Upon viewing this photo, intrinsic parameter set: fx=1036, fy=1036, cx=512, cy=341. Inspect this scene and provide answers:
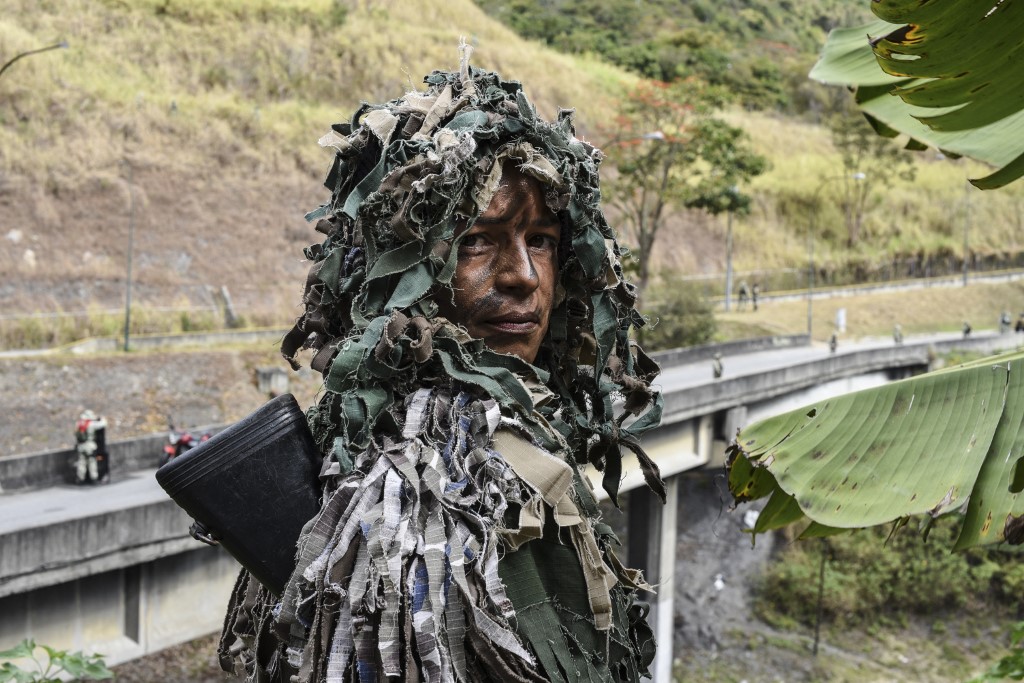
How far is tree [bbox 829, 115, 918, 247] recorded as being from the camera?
158ft

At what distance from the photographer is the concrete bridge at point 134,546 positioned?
28.0ft

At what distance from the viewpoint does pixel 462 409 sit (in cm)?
308

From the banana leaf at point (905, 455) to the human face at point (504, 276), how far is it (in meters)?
0.84

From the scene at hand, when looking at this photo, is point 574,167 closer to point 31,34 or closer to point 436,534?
point 436,534

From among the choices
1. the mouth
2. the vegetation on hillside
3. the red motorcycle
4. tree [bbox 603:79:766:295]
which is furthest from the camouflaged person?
the vegetation on hillside

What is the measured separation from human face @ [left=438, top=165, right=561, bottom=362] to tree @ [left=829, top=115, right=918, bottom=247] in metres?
45.7

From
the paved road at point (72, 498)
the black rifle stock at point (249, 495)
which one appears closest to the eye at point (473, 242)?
the black rifle stock at point (249, 495)

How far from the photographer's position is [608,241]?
3689 mm

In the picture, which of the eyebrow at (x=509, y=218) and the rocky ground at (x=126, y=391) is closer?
the eyebrow at (x=509, y=218)

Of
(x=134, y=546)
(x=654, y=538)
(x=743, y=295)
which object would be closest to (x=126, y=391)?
(x=654, y=538)

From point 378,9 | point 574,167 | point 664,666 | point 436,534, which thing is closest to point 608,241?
point 574,167

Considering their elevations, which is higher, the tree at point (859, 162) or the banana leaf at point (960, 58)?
the banana leaf at point (960, 58)

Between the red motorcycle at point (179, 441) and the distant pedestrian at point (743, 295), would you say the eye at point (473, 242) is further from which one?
the distant pedestrian at point (743, 295)

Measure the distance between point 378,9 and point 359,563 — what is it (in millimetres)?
50106
